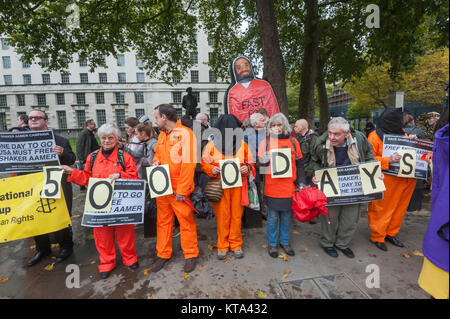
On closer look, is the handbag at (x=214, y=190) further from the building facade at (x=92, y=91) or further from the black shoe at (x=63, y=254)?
the building facade at (x=92, y=91)

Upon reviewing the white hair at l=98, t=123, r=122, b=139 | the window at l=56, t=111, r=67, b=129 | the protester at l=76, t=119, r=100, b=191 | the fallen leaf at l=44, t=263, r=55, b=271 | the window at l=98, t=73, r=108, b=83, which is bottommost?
the fallen leaf at l=44, t=263, r=55, b=271

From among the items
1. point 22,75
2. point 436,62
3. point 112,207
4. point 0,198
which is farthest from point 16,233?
point 22,75

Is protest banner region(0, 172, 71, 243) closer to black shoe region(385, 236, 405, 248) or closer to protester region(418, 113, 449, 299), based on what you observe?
protester region(418, 113, 449, 299)

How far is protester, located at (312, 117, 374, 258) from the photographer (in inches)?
133

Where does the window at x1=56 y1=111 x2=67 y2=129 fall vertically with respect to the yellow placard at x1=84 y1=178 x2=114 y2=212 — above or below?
above

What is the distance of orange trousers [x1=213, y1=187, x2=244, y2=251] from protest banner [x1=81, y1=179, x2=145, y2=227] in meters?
1.14

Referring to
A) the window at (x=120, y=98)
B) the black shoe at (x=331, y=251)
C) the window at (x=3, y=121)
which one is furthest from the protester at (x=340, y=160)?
the window at (x=3, y=121)

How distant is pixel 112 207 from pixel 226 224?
162 cm

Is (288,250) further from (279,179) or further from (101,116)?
(101,116)

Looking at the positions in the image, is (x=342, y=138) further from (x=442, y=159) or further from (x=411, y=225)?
(x=411, y=225)

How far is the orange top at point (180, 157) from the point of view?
3090 mm

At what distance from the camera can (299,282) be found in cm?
293

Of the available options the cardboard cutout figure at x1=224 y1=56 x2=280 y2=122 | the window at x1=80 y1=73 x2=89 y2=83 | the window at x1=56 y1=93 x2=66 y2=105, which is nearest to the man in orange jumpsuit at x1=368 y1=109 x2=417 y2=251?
the cardboard cutout figure at x1=224 y1=56 x2=280 y2=122

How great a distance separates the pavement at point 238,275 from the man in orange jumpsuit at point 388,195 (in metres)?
0.27
